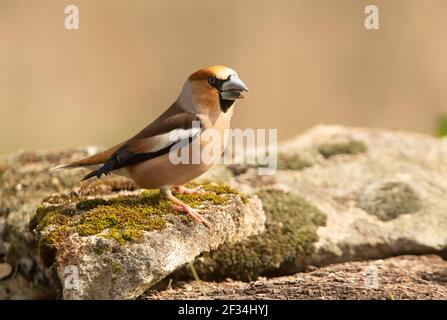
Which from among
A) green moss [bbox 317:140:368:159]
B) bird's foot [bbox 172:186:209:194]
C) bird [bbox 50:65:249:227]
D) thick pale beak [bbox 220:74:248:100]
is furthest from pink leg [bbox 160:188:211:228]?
green moss [bbox 317:140:368:159]

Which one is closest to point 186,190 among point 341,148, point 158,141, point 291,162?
point 158,141

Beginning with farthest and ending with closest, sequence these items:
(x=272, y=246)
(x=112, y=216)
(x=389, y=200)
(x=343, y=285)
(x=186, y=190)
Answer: (x=389, y=200)
(x=272, y=246)
(x=186, y=190)
(x=343, y=285)
(x=112, y=216)

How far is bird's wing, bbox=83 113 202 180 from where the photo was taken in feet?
21.3

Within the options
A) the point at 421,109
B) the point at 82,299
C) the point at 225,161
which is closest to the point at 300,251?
the point at 225,161

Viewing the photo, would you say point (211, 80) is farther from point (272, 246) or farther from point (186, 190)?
point (272, 246)

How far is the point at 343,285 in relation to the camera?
262 inches

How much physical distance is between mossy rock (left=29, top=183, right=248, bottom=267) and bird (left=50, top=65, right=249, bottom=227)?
20cm

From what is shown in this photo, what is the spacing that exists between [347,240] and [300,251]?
0.58 metres

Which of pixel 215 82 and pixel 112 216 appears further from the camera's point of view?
pixel 215 82

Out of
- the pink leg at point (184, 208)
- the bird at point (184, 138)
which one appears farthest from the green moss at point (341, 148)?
the pink leg at point (184, 208)

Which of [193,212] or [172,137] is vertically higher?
[172,137]

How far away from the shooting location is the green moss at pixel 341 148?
10.1 metres

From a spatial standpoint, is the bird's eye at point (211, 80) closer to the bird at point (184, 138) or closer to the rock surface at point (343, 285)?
the bird at point (184, 138)

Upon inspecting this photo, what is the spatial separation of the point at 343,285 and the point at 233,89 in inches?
78.8
